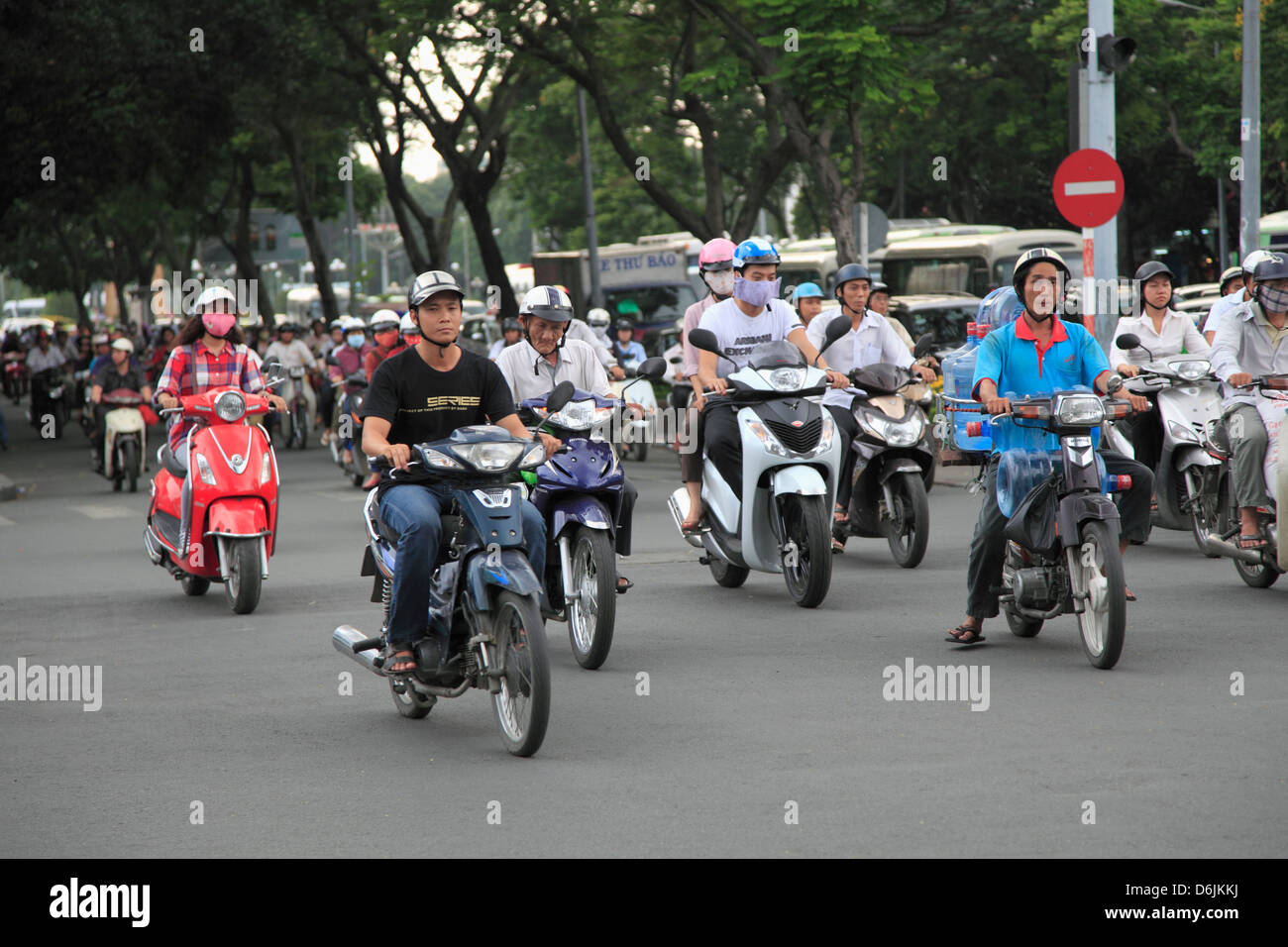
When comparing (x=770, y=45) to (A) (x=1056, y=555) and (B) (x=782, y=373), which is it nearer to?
(B) (x=782, y=373)

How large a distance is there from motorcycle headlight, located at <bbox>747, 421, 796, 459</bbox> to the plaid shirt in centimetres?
327

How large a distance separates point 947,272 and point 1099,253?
13670mm

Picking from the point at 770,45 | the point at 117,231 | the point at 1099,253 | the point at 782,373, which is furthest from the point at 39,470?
the point at 117,231

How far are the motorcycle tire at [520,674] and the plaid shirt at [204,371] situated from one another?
5237 mm

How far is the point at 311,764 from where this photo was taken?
6.32 metres

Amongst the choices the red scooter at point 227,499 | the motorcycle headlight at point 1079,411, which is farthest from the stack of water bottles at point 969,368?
the red scooter at point 227,499

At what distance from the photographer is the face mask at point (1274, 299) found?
9.80 meters

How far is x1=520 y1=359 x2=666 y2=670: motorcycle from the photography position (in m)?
8.20

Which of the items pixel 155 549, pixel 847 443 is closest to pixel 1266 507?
pixel 847 443

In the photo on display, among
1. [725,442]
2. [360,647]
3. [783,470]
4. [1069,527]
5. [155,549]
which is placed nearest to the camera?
[360,647]

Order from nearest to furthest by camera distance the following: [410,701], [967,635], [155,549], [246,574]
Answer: [410,701], [967,635], [246,574], [155,549]

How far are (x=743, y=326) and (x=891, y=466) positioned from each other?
153 cm

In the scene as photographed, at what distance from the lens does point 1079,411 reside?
25.2 ft

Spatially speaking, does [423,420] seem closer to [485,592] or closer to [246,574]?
[485,592]
